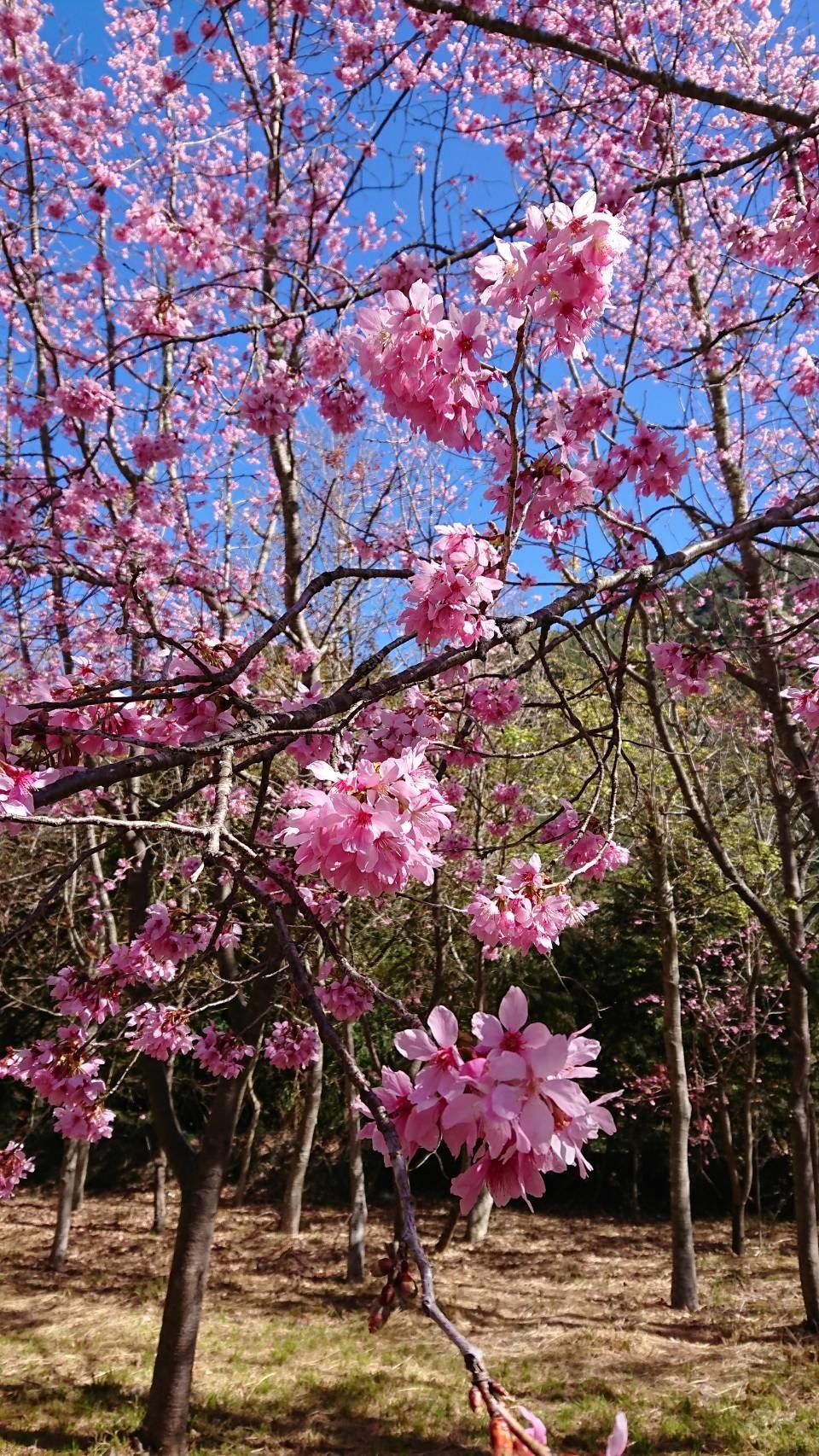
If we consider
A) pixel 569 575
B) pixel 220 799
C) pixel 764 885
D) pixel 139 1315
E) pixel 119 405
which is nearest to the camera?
pixel 220 799

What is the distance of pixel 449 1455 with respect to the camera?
4238 millimetres

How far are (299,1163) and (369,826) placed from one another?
8402mm

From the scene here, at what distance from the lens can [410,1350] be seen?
548 centimetres

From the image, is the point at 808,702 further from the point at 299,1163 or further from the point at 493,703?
the point at 299,1163

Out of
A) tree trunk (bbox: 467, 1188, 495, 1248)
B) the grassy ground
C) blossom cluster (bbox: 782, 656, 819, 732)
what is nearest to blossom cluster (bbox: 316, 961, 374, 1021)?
blossom cluster (bbox: 782, 656, 819, 732)

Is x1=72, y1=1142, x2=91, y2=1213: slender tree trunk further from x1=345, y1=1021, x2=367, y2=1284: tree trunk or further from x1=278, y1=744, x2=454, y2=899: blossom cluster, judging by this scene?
x1=278, y1=744, x2=454, y2=899: blossom cluster

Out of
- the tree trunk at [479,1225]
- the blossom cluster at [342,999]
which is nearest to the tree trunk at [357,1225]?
the tree trunk at [479,1225]

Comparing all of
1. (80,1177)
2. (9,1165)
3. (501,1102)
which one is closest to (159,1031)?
(9,1165)

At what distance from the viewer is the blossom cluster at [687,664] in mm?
2662

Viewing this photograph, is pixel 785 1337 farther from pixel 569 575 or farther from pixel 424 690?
pixel 424 690

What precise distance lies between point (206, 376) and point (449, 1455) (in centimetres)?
526

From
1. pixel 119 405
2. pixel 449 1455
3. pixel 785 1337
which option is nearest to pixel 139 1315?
pixel 449 1455

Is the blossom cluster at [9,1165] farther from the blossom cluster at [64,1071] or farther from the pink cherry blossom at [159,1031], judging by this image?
the pink cherry blossom at [159,1031]

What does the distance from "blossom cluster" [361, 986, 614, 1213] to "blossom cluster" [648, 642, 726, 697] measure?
1855 millimetres
